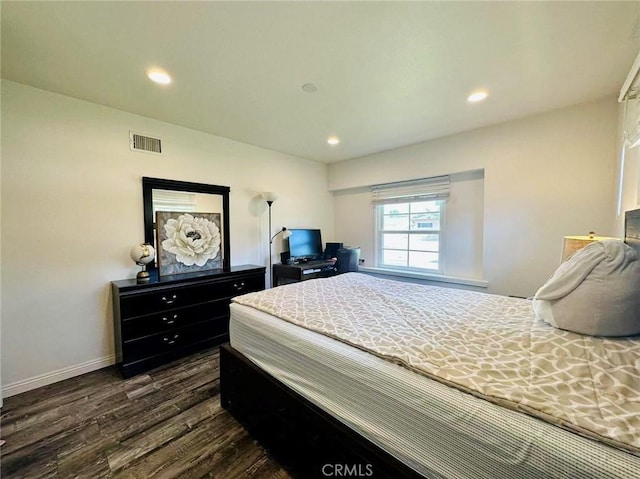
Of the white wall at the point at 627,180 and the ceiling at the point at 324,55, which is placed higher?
the ceiling at the point at 324,55

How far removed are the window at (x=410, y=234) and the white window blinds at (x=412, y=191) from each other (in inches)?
3.5

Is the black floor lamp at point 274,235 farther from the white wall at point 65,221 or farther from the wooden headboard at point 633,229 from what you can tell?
the wooden headboard at point 633,229

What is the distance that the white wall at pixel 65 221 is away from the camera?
2090 mm

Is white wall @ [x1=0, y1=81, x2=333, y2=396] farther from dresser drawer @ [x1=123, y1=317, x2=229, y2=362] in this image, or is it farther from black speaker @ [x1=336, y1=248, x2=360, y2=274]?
black speaker @ [x1=336, y1=248, x2=360, y2=274]

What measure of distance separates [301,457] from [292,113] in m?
2.82

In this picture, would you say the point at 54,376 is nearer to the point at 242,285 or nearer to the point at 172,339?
the point at 172,339

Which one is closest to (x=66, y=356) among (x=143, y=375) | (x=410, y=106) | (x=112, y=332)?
(x=112, y=332)

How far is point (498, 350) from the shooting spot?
3.70ft

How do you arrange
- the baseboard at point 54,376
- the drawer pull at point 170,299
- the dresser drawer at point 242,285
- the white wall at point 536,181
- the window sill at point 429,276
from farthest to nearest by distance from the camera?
1. the window sill at point 429,276
2. the dresser drawer at point 242,285
3. the drawer pull at point 170,299
4. the white wall at point 536,181
5. the baseboard at point 54,376

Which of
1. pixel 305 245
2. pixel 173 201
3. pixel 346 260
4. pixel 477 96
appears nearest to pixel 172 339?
pixel 173 201

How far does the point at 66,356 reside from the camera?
233cm

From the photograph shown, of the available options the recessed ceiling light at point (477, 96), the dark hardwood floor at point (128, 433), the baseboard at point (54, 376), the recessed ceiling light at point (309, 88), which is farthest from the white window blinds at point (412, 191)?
the baseboard at point (54, 376)

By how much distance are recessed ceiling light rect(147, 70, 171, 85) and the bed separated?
1922mm

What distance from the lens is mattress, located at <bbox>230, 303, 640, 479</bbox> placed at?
0.66 metres
